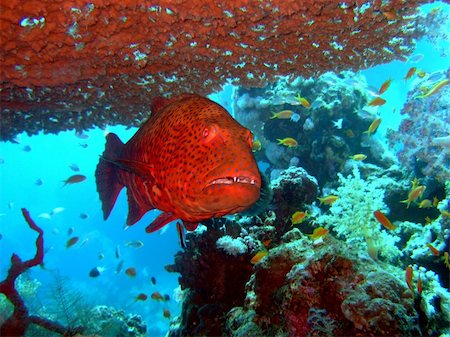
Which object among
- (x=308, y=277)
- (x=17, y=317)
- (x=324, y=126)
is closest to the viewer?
(x=308, y=277)

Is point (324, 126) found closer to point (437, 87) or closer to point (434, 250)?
point (437, 87)

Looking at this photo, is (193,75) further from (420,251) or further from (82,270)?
(82,270)

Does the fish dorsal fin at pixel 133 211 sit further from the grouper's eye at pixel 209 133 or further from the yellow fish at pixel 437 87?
the yellow fish at pixel 437 87

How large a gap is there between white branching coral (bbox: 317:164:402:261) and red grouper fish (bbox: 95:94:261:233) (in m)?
5.50

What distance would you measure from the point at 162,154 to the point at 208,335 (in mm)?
3340

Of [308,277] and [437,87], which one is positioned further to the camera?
[437,87]

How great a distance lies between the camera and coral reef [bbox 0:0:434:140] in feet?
12.3

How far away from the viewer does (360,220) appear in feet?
24.9

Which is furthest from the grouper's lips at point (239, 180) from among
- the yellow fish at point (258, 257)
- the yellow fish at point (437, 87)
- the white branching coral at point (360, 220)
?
the yellow fish at point (437, 87)

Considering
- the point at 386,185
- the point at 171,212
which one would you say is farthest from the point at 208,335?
the point at 386,185

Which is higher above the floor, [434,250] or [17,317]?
[17,317]

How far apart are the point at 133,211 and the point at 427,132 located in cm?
1044

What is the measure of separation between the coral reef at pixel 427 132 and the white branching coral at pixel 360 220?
8.28ft

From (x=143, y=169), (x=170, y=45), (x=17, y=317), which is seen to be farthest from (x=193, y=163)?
(x=17, y=317)
